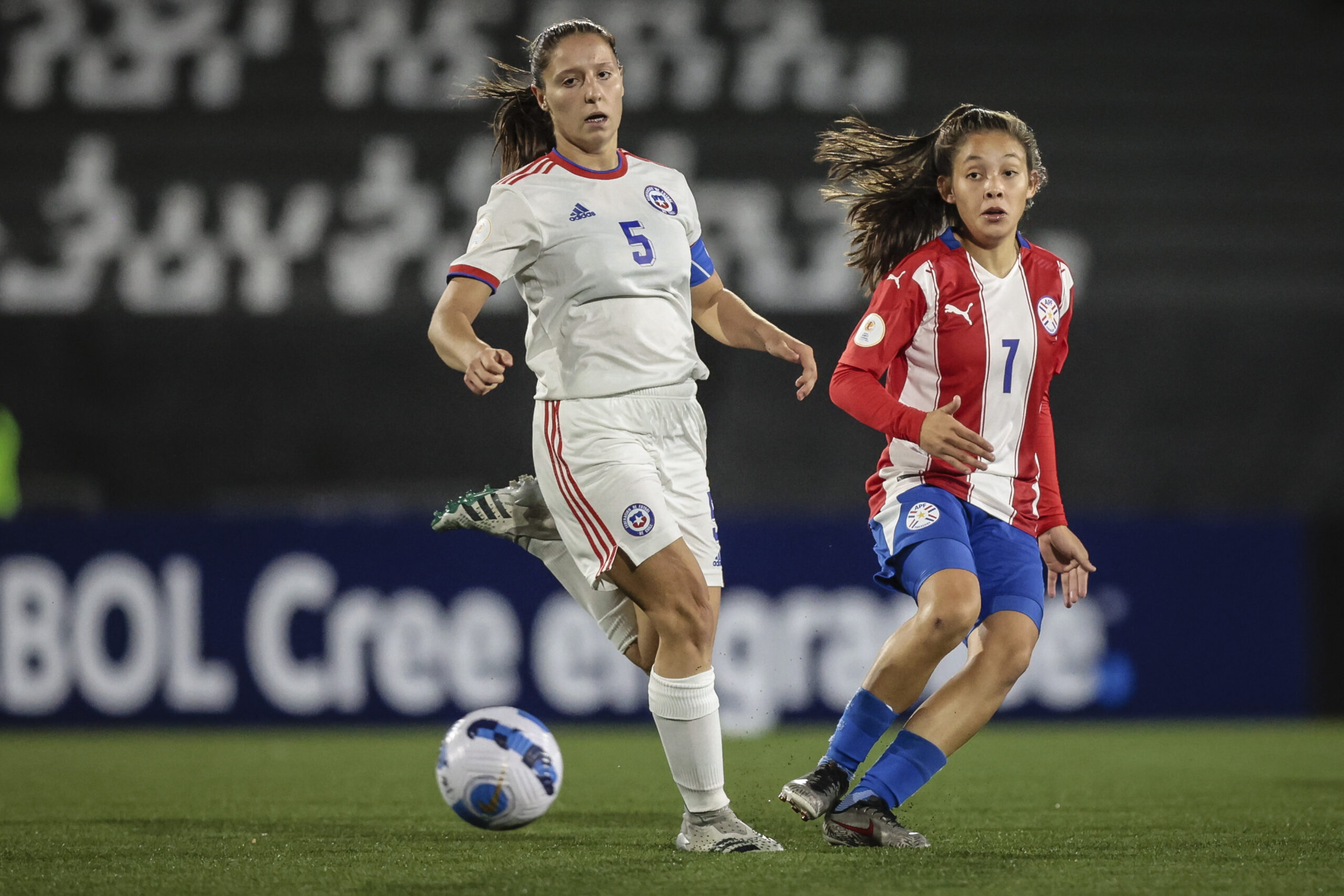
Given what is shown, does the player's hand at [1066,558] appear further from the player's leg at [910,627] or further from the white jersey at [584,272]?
the white jersey at [584,272]

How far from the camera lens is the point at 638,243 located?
380 centimetres

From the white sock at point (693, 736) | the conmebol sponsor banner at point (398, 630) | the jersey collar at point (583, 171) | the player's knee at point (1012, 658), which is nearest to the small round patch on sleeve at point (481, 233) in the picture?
the jersey collar at point (583, 171)

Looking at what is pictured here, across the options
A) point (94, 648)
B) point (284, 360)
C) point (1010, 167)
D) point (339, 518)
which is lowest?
point (94, 648)

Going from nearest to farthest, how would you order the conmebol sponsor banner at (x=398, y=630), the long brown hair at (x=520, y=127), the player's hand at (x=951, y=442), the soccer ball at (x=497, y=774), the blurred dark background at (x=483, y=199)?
the player's hand at (x=951, y=442)
the soccer ball at (x=497, y=774)
the long brown hair at (x=520, y=127)
the conmebol sponsor banner at (x=398, y=630)
the blurred dark background at (x=483, y=199)

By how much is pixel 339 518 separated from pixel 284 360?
1.79m

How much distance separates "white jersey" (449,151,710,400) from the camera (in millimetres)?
3713

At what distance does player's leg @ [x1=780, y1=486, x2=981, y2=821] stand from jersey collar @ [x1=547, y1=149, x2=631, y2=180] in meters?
0.98

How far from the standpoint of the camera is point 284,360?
940 cm

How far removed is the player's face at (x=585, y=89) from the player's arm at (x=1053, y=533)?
1.20m

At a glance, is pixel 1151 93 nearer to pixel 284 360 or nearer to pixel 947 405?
pixel 284 360

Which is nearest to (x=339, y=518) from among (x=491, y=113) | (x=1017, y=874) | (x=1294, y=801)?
(x=491, y=113)

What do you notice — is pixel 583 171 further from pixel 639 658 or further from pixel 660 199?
pixel 639 658

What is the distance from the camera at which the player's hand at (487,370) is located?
10.7 feet

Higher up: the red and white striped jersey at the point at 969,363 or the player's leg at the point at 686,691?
the red and white striped jersey at the point at 969,363
